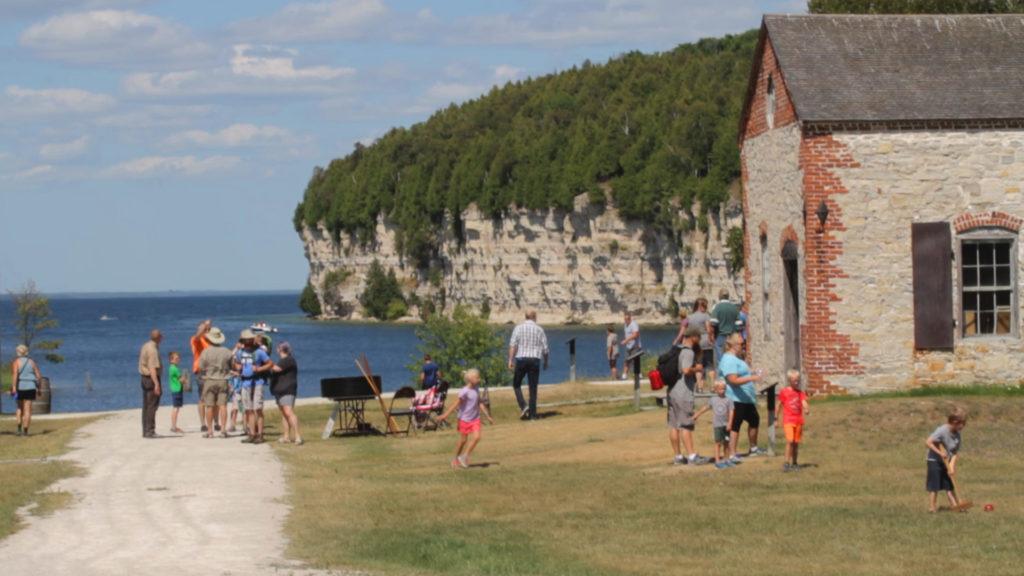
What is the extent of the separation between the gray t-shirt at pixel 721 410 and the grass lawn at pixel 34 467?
800cm

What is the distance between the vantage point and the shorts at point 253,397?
26.1 metres

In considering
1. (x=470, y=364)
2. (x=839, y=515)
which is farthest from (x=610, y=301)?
(x=839, y=515)

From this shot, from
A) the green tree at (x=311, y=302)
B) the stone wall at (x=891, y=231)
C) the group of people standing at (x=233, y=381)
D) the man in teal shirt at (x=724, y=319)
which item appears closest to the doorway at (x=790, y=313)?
the man in teal shirt at (x=724, y=319)

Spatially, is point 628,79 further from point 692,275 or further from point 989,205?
point 989,205

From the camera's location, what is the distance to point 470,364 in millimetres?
47719

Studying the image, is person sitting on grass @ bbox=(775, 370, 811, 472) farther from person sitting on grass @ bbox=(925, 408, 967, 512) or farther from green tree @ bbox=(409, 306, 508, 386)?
green tree @ bbox=(409, 306, 508, 386)

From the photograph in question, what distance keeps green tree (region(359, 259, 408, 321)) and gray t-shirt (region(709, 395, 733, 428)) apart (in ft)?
452

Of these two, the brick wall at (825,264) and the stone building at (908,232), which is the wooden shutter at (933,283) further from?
the brick wall at (825,264)

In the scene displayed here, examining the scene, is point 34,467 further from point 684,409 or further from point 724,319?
point 724,319

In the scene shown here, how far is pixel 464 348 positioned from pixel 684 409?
27.3 meters

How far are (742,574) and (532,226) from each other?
12142cm

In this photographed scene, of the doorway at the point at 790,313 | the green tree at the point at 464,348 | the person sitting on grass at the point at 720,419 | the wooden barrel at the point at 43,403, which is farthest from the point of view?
the green tree at the point at 464,348

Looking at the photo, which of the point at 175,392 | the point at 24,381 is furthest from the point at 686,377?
the point at 24,381

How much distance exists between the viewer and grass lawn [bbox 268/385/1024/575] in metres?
14.6
